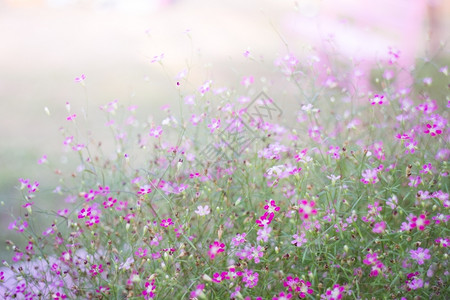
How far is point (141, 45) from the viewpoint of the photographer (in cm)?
694

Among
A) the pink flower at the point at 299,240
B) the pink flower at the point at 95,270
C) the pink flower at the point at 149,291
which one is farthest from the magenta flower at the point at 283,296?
the pink flower at the point at 95,270

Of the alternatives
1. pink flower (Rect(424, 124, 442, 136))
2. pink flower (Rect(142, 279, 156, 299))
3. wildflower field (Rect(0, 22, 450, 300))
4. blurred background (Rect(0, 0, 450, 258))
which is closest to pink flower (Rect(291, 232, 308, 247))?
wildflower field (Rect(0, 22, 450, 300))

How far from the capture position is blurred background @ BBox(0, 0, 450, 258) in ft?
16.2

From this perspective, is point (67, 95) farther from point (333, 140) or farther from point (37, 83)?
point (333, 140)

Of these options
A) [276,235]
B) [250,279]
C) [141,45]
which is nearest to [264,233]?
[250,279]

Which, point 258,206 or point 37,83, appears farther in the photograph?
point 37,83

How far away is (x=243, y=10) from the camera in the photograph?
7930 millimetres

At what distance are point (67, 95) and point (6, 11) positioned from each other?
9.59 ft

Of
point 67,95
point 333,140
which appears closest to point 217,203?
point 333,140

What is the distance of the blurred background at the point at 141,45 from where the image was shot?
16.2ft

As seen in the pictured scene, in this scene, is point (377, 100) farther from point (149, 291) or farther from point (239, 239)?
point (149, 291)

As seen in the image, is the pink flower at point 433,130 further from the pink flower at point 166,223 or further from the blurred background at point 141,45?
the blurred background at point 141,45

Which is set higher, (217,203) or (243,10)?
Result: (243,10)

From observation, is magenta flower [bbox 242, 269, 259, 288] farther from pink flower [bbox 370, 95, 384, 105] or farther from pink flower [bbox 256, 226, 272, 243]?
pink flower [bbox 370, 95, 384, 105]
